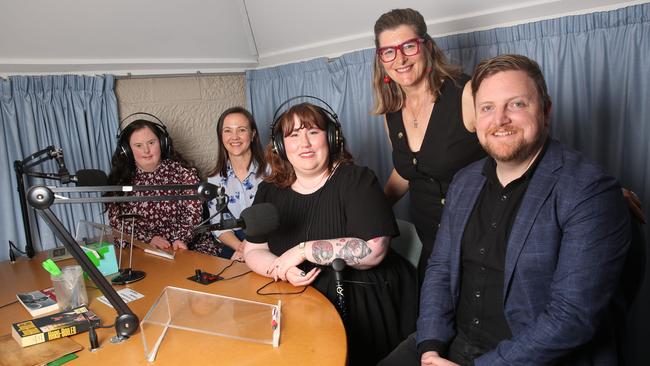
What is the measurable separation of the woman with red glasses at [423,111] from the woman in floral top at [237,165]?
1008mm

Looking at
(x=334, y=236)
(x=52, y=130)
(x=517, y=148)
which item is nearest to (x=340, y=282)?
(x=334, y=236)

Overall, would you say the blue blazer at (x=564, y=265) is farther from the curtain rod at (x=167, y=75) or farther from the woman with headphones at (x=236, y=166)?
the curtain rod at (x=167, y=75)

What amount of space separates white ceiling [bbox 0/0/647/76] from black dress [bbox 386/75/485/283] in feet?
2.22

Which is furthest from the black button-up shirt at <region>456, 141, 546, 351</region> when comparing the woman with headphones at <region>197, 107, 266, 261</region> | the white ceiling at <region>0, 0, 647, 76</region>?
the woman with headphones at <region>197, 107, 266, 261</region>

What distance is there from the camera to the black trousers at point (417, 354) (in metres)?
1.51

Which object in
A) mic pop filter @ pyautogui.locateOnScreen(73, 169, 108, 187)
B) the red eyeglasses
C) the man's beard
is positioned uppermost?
the red eyeglasses

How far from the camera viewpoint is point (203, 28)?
10.9ft

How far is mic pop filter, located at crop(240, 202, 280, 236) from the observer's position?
1571 mm

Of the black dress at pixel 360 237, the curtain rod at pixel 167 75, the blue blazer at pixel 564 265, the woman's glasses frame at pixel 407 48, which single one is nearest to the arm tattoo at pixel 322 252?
the black dress at pixel 360 237

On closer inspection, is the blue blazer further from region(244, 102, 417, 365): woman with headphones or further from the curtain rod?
the curtain rod

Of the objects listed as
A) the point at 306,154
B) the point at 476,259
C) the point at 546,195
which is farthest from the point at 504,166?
the point at 306,154

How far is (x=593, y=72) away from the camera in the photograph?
2.22 m

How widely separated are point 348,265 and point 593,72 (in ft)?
5.10

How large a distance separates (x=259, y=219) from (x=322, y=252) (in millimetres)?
290
